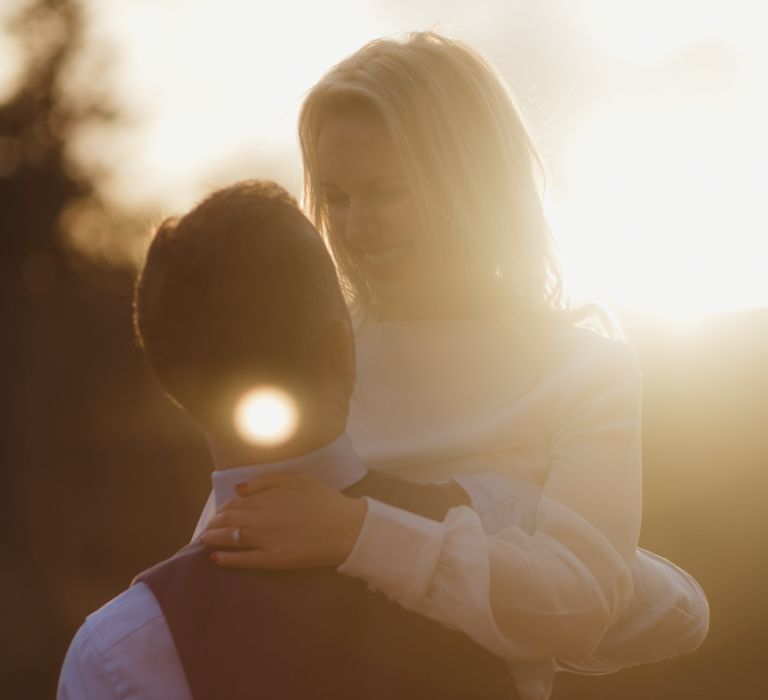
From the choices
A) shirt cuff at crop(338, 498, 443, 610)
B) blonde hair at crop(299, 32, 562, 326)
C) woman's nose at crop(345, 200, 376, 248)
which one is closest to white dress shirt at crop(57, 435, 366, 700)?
shirt cuff at crop(338, 498, 443, 610)

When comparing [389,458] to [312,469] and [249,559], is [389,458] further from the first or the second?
[249,559]

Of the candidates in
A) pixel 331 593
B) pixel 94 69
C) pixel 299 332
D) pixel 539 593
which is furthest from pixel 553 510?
pixel 94 69

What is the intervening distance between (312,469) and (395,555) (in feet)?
0.72

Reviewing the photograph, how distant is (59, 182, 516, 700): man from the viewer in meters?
1.88

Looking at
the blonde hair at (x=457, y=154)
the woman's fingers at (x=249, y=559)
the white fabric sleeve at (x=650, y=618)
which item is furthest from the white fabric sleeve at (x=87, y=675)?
the blonde hair at (x=457, y=154)

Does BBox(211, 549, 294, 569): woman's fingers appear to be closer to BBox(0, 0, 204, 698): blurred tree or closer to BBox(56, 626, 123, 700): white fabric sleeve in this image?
BBox(56, 626, 123, 700): white fabric sleeve

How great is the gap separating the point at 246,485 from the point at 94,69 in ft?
77.8

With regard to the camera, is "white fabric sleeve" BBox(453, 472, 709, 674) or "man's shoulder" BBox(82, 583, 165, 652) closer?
"man's shoulder" BBox(82, 583, 165, 652)

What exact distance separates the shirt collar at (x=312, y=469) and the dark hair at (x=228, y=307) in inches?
4.5

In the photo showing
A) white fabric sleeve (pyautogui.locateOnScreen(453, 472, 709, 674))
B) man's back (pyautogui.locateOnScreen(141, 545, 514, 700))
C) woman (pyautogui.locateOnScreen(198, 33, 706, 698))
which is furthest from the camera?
white fabric sleeve (pyautogui.locateOnScreen(453, 472, 709, 674))

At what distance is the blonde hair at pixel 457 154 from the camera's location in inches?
117

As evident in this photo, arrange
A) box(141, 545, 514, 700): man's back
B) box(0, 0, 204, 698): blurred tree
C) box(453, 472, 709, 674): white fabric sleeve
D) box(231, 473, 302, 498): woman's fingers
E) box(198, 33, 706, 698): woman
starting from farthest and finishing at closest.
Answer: box(0, 0, 204, 698): blurred tree < box(453, 472, 709, 674): white fabric sleeve < box(198, 33, 706, 698): woman < box(231, 473, 302, 498): woman's fingers < box(141, 545, 514, 700): man's back

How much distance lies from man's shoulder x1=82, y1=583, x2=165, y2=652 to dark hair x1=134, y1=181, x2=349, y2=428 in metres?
0.32

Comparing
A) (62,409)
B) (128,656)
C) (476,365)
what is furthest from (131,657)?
(62,409)
